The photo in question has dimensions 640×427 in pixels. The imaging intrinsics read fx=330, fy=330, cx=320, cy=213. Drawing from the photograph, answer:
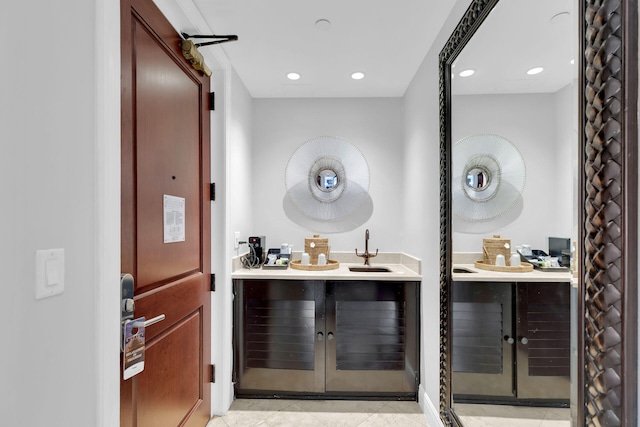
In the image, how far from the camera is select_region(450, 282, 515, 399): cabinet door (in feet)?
4.28

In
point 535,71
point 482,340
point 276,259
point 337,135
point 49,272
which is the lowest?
point 482,340

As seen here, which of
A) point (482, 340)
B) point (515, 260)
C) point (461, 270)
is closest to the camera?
point (515, 260)

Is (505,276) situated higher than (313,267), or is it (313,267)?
(505,276)

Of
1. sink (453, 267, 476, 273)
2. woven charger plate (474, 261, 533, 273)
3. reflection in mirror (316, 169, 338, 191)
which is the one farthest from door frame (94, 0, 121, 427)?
reflection in mirror (316, 169, 338, 191)

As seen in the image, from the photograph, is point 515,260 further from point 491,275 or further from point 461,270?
point 461,270

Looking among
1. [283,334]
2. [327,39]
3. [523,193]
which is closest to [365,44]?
[327,39]

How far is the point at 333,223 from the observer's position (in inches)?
119

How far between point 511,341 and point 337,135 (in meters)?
2.20

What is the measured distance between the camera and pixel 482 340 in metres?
1.50

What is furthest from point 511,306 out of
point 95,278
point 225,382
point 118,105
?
point 225,382

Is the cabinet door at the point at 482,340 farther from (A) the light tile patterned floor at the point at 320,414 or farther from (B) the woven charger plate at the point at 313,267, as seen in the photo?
(B) the woven charger plate at the point at 313,267

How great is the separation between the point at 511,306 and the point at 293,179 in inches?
82.6

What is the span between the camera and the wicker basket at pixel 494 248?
124 cm

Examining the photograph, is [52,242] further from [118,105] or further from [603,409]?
[603,409]
